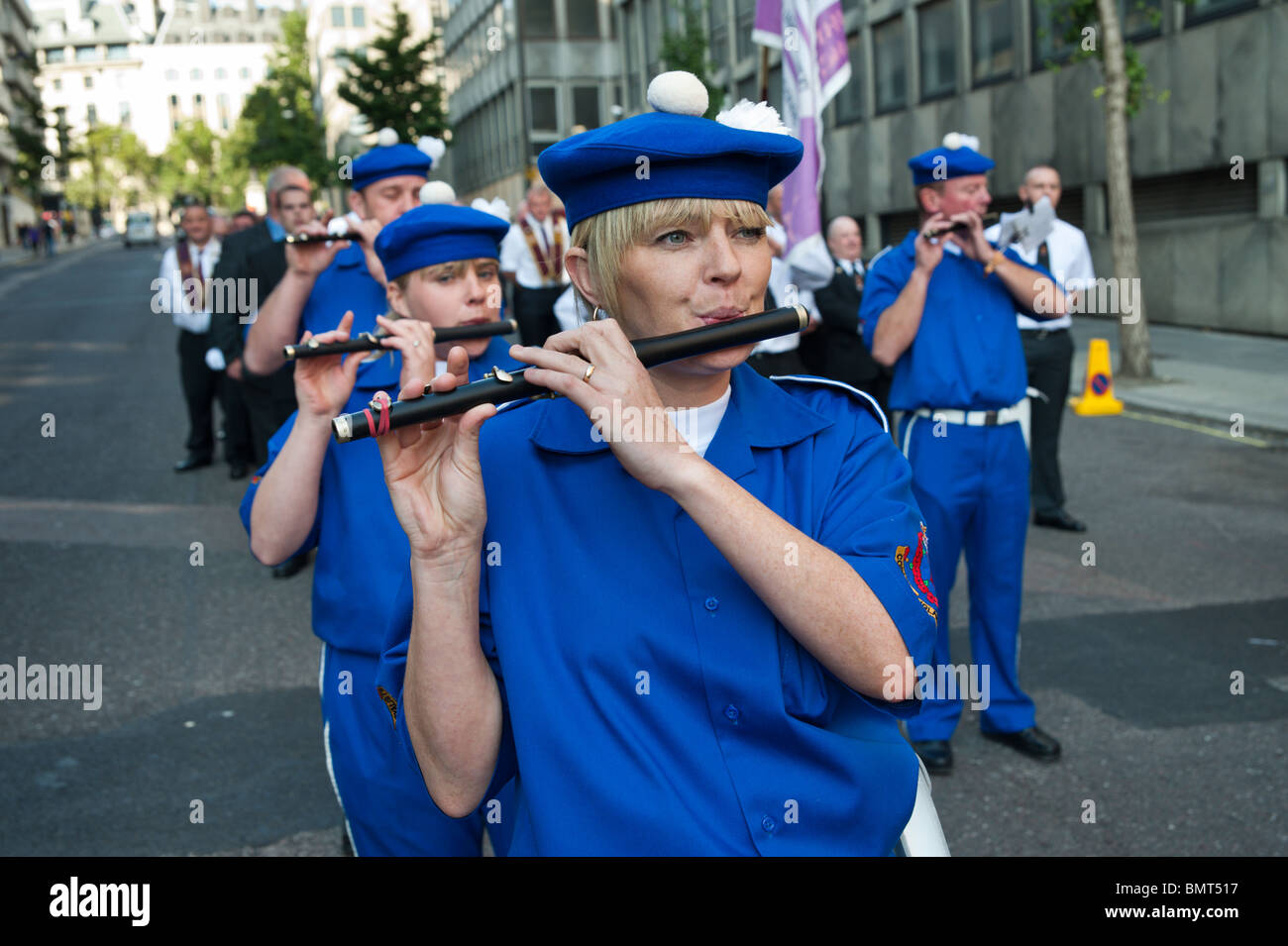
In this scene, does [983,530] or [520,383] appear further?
[983,530]

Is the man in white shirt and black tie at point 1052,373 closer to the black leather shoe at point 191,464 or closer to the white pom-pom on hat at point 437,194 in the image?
the white pom-pom on hat at point 437,194

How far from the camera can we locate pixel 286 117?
239 feet

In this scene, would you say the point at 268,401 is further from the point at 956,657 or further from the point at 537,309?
the point at 956,657

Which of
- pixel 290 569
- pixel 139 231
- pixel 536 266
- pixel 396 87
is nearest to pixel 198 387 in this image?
pixel 536 266

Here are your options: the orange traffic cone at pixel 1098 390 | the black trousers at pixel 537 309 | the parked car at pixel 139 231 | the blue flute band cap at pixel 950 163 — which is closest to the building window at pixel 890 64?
the orange traffic cone at pixel 1098 390

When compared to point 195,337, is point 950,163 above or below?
above

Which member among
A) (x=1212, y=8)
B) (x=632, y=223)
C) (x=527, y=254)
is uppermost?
(x=1212, y=8)

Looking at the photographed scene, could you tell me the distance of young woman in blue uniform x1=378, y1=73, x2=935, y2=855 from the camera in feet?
5.72

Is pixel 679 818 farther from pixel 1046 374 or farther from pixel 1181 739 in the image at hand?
pixel 1046 374

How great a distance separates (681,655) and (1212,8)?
1820 centimetres

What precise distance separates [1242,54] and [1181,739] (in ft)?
47.0

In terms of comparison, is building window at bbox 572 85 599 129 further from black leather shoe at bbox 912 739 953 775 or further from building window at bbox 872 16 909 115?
black leather shoe at bbox 912 739 953 775

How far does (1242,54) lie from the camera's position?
1669 cm

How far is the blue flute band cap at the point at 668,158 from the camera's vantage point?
5.82ft
